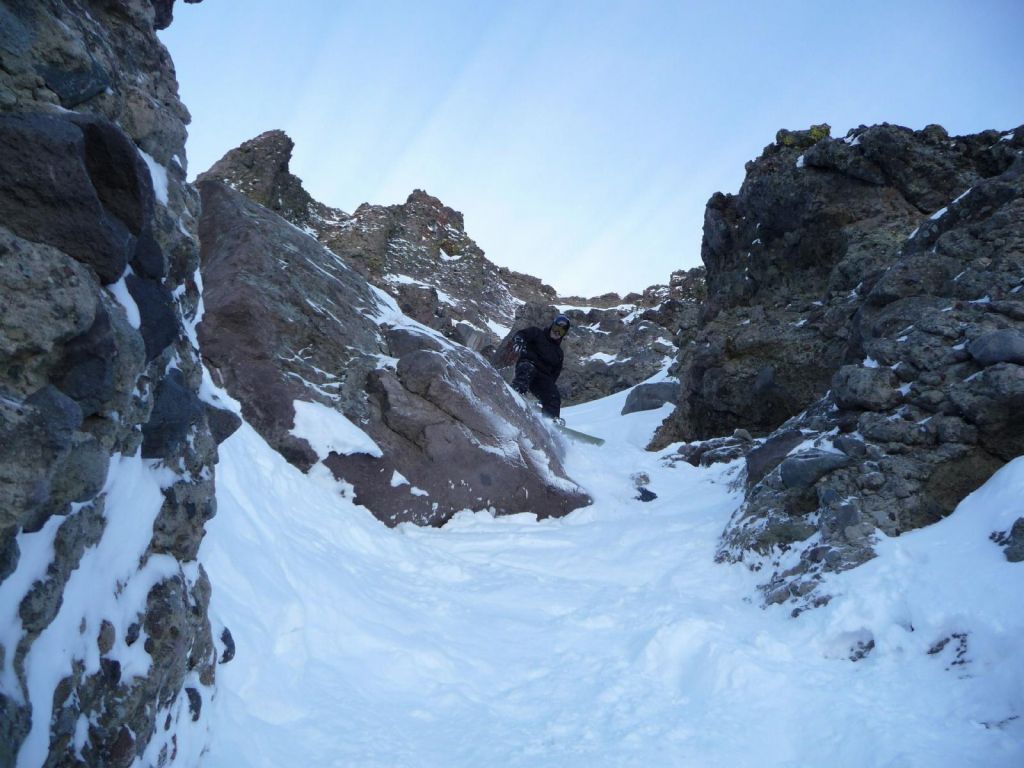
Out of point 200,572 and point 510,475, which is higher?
point 510,475

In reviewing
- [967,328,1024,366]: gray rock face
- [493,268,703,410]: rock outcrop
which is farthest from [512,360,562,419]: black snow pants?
[493,268,703,410]: rock outcrop

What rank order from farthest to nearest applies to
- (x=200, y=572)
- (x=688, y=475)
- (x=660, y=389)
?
1. (x=660, y=389)
2. (x=688, y=475)
3. (x=200, y=572)

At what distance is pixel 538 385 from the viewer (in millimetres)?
12742

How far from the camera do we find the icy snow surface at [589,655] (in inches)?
132

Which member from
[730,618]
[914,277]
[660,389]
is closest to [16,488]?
[730,618]

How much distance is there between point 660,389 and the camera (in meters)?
18.2

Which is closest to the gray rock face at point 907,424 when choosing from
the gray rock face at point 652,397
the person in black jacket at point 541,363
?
the person in black jacket at point 541,363

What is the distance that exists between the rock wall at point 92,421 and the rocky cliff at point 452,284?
18255 millimetres

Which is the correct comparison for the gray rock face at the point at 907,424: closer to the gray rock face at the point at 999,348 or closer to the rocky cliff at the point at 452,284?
the gray rock face at the point at 999,348

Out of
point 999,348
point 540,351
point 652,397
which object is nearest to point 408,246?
point 652,397

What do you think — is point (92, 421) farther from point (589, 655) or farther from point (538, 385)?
point (538, 385)

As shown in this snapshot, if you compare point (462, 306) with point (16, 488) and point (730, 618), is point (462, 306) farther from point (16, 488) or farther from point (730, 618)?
point (16, 488)

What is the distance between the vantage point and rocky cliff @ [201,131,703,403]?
1079 inches

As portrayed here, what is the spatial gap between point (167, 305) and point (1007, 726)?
437 cm
